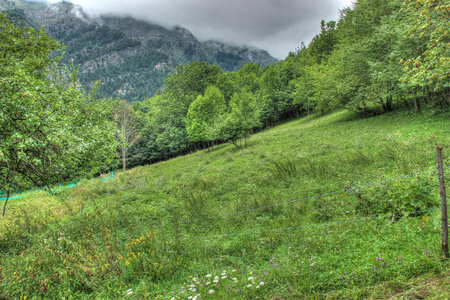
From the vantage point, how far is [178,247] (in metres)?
6.09

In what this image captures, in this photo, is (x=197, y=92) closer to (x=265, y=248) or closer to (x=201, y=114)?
(x=201, y=114)

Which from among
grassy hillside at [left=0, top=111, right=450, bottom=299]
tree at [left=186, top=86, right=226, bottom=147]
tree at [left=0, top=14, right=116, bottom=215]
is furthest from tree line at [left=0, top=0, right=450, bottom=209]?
grassy hillside at [left=0, top=111, right=450, bottom=299]

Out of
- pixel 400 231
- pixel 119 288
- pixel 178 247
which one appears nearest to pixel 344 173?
pixel 400 231

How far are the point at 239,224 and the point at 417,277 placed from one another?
471 centimetres

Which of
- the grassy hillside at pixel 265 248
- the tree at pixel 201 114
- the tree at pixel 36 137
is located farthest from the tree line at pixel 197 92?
the grassy hillside at pixel 265 248

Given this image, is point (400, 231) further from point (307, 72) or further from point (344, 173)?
point (307, 72)

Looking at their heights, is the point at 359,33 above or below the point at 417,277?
above

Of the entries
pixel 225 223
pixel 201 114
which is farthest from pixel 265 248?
pixel 201 114

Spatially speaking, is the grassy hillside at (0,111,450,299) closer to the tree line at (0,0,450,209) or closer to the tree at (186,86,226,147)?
the tree line at (0,0,450,209)

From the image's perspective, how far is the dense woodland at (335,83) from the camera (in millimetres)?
9797

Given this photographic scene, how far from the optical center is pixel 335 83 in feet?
80.4

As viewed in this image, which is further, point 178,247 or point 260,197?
point 260,197

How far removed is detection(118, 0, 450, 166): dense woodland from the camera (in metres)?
9.80

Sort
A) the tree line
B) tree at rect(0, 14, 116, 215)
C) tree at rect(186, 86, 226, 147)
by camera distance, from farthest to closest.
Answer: tree at rect(186, 86, 226, 147) → the tree line → tree at rect(0, 14, 116, 215)
